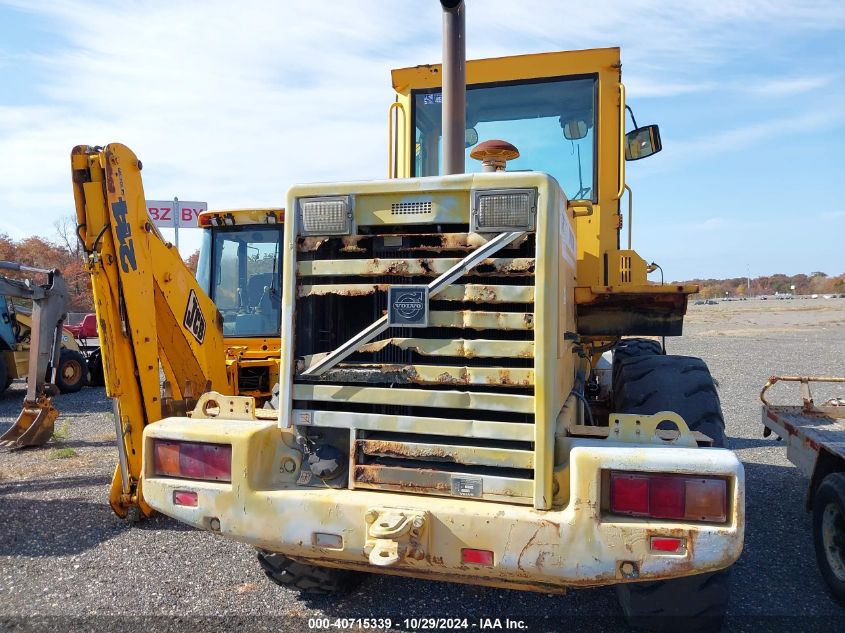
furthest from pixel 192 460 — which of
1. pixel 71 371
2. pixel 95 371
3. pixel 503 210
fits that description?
pixel 95 371

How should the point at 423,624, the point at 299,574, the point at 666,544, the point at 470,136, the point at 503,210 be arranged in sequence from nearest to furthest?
the point at 666,544, the point at 503,210, the point at 423,624, the point at 299,574, the point at 470,136

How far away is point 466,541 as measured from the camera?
7.77 feet

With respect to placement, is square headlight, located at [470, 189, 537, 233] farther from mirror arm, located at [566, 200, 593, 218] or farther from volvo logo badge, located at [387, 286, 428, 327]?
mirror arm, located at [566, 200, 593, 218]

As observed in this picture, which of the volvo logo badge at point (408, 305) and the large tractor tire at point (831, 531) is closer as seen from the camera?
the volvo logo badge at point (408, 305)

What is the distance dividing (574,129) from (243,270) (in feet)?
11.3

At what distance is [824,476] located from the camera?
3.79 m

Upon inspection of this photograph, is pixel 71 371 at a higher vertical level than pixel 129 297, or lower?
lower

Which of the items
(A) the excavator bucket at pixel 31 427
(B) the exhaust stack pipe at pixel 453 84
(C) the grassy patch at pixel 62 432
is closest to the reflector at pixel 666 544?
(B) the exhaust stack pipe at pixel 453 84

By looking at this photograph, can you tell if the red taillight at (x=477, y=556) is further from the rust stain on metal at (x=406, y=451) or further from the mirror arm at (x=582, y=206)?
the mirror arm at (x=582, y=206)

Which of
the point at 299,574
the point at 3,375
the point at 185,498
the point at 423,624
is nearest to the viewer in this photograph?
the point at 185,498

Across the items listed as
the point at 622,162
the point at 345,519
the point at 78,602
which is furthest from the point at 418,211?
the point at 78,602

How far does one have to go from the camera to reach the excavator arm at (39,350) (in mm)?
7014

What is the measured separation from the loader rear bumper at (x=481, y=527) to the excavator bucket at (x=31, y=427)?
5.63m

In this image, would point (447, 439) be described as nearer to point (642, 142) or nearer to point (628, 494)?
point (628, 494)
